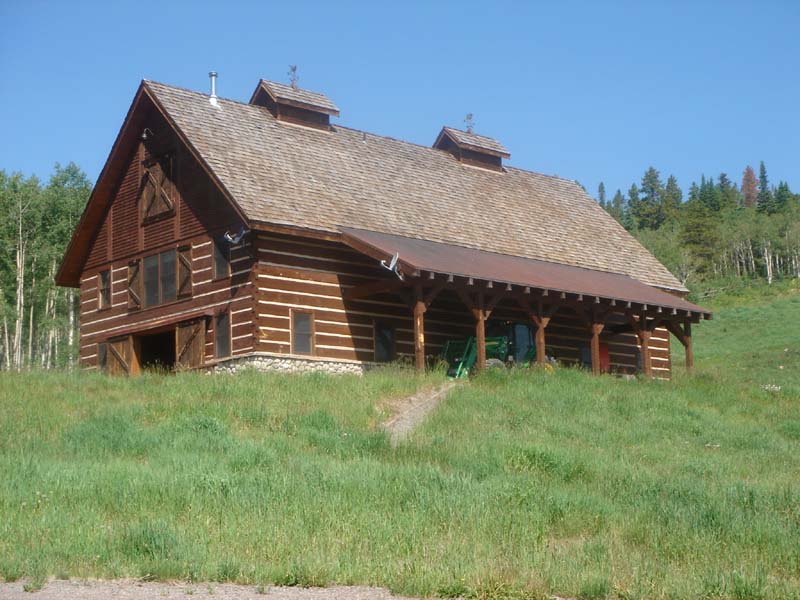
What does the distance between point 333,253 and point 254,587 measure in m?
19.4

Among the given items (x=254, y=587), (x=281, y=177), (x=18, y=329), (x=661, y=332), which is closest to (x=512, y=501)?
(x=254, y=587)

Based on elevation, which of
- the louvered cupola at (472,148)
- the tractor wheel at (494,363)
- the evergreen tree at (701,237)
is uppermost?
the evergreen tree at (701,237)

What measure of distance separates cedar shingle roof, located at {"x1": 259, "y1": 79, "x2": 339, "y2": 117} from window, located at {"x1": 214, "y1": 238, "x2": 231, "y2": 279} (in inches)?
258

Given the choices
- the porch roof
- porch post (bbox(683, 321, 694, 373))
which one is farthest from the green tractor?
porch post (bbox(683, 321, 694, 373))

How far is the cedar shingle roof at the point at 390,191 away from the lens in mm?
29297

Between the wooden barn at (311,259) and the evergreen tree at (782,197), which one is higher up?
the evergreen tree at (782,197)

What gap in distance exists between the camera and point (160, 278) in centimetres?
3094

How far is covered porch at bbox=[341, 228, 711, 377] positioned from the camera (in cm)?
2728

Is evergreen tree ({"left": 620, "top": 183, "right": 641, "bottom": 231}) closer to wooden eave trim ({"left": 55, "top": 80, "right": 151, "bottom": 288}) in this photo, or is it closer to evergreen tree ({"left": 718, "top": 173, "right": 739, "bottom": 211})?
evergreen tree ({"left": 718, "top": 173, "right": 739, "bottom": 211})

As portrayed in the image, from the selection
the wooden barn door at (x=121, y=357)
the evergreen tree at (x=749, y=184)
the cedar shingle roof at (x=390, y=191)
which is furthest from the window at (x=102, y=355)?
the evergreen tree at (x=749, y=184)

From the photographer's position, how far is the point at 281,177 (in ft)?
98.3

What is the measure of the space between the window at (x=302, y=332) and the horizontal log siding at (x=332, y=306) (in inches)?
5.7

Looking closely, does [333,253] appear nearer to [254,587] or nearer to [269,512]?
[269,512]

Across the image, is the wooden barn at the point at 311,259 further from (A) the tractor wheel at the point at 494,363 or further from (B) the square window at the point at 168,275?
(A) the tractor wheel at the point at 494,363
